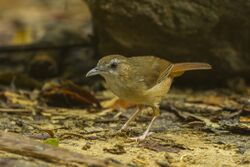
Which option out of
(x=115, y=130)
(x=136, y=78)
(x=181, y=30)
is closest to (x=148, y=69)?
(x=136, y=78)

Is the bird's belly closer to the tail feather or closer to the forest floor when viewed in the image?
the forest floor

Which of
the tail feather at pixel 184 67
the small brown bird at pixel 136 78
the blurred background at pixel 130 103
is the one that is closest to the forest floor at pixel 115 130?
the blurred background at pixel 130 103

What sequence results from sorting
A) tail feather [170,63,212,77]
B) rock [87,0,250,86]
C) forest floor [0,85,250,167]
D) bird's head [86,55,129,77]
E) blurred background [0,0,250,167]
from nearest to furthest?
forest floor [0,85,250,167] → blurred background [0,0,250,167] → bird's head [86,55,129,77] → tail feather [170,63,212,77] → rock [87,0,250,86]

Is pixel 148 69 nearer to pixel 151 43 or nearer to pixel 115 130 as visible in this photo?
pixel 115 130

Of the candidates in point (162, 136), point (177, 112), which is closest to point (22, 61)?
point (177, 112)

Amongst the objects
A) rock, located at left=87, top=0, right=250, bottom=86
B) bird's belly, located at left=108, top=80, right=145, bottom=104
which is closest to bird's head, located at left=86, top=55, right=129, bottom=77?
bird's belly, located at left=108, top=80, right=145, bottom=104

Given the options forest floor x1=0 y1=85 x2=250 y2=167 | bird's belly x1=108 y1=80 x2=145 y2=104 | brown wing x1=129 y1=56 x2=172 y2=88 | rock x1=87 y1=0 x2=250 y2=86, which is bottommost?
forest floor x1=0 y1=85 x2=250 y2=167
